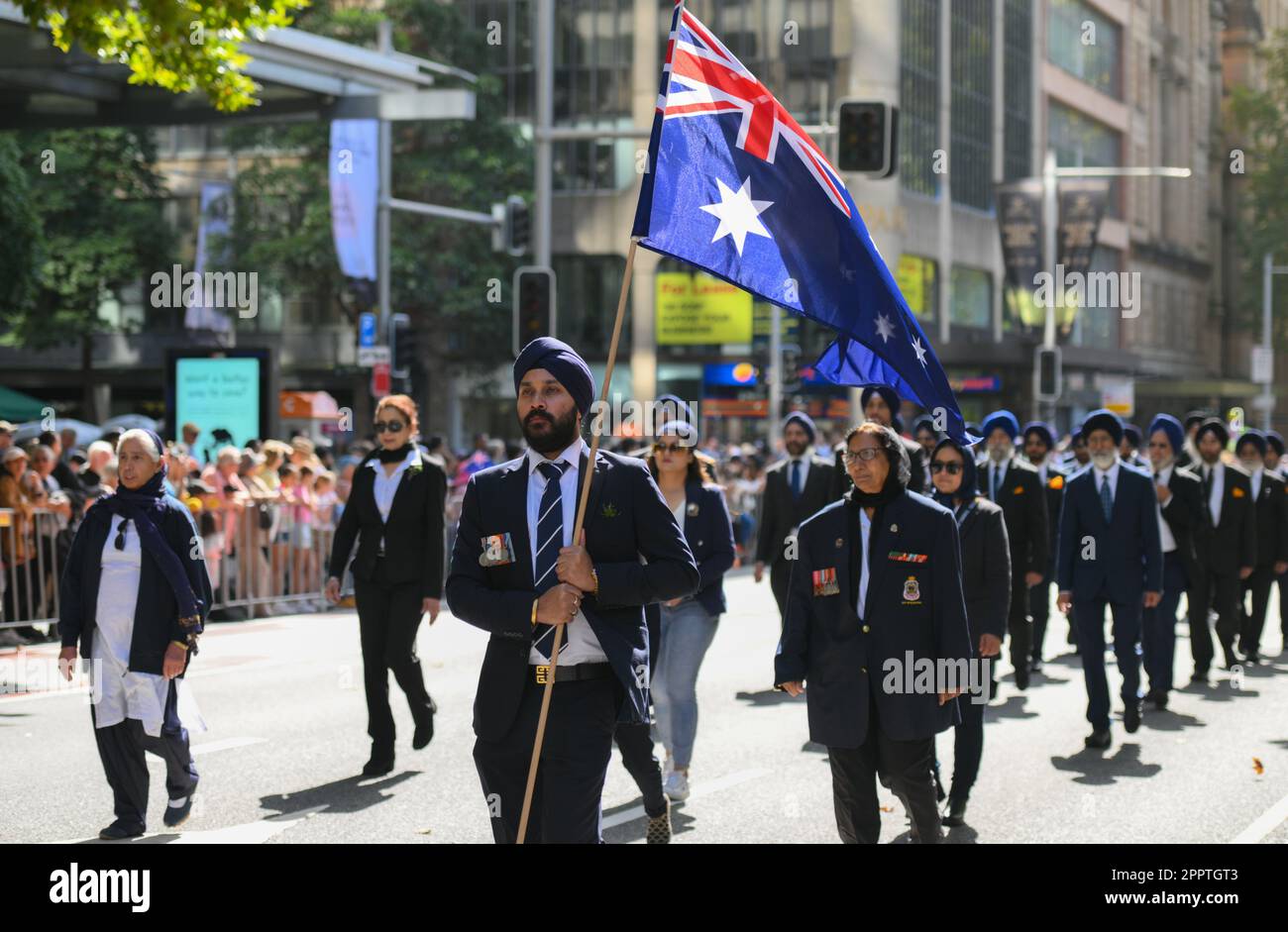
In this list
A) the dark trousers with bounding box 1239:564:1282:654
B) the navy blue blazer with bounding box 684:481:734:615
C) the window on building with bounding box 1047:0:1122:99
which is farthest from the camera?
the window on building with bounding box 1047:0:1122:99

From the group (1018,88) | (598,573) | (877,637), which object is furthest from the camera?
(1018,88)

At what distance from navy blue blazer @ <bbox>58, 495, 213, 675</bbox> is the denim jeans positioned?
2387 mm

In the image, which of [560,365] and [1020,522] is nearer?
A: [560,365]

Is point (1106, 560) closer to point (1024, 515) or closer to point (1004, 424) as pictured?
point (1024, 515)

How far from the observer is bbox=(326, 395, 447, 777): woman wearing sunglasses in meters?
9.57

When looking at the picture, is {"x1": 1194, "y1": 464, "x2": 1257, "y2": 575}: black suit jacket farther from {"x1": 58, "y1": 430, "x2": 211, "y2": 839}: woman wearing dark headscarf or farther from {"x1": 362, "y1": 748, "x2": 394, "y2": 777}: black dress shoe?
{"x1": 58, "y1": 430, "x2": 211, "y2": 839}: woman wearing dark headscarf

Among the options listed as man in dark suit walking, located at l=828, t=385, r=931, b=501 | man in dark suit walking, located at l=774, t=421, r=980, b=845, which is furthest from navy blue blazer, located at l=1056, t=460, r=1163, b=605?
man in dark suit walking, located at l=774, t=421, r=980, b=845

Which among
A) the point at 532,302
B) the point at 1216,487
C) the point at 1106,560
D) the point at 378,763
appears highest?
the point at 532,302

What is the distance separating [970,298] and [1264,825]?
51702mm

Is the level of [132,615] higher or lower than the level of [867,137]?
lower

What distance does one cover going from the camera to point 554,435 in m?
5.24

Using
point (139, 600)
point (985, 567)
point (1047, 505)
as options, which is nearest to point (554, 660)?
point (139, 600)
